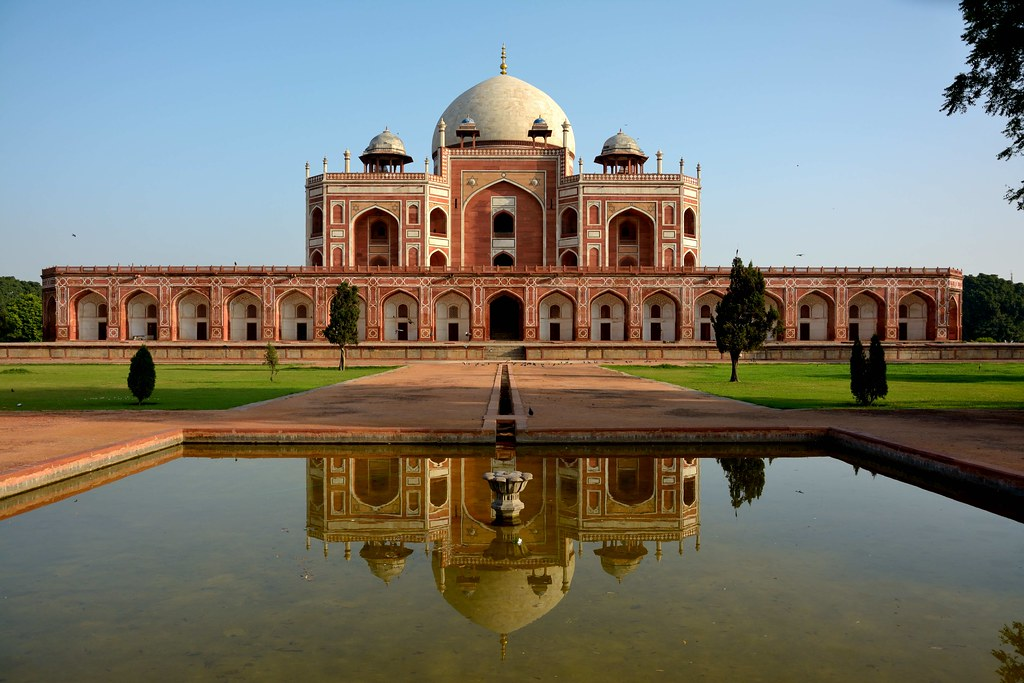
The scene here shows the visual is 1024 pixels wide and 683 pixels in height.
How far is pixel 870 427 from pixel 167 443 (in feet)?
24.1

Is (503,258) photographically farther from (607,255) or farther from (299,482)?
(299,482)

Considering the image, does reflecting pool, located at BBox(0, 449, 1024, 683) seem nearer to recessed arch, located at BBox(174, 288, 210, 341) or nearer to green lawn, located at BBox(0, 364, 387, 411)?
green lawn, located at BBox(0, 364, 387, 411)

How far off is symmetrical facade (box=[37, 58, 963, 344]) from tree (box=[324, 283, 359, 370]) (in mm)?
9129

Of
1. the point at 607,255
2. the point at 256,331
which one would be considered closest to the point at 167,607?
the point at 256,331

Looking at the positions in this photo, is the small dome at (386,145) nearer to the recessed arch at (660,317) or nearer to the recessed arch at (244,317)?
the recessed arch at (244,317)

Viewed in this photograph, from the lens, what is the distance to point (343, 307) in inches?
873

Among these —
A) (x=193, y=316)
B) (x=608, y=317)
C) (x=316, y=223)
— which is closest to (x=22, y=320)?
(x=193, y=316)

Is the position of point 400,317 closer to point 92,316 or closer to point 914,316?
point 92,316

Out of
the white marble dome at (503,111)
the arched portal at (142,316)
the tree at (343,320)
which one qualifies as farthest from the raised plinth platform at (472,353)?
the white marble dome at (503,111)

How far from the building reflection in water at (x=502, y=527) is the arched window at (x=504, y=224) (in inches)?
1166

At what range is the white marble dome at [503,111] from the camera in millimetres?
38438

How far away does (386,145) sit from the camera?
36781 mm

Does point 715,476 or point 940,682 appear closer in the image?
point 940,682

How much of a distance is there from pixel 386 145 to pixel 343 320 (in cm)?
1710
